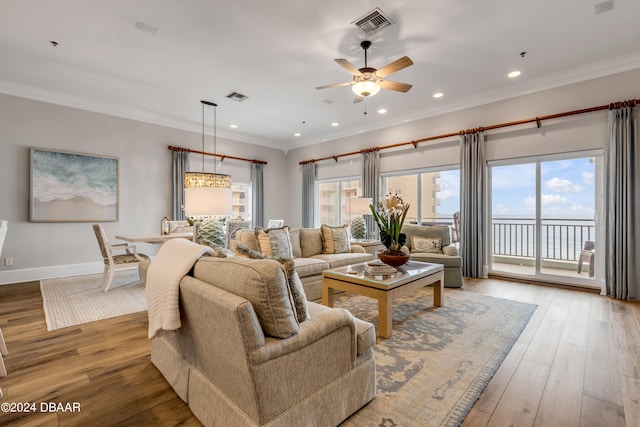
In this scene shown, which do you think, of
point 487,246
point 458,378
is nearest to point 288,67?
point 458,378

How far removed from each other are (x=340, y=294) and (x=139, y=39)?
390 cm

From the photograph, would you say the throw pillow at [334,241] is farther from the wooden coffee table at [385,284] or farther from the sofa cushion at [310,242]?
the wooden coffee table at [385,284]

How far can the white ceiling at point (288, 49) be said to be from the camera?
2828 mm

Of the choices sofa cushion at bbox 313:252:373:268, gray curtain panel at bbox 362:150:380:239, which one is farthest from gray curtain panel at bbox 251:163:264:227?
sofa cushion at bbox 313:252:373:268

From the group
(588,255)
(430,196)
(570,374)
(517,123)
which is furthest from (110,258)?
(588,255)

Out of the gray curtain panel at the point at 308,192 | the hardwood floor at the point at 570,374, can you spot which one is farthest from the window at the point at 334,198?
the hardwood floor at the point at 570,374

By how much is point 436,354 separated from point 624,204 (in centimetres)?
359

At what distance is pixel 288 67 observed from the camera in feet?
12.9

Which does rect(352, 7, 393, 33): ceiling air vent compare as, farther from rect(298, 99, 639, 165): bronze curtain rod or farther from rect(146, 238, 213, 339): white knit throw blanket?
rect(298, 99, 639, 165): bronze curtain rod

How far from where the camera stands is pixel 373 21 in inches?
115

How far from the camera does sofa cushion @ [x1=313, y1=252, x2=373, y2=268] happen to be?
4.11 m

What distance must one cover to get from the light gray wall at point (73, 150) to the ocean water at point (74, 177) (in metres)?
0.13

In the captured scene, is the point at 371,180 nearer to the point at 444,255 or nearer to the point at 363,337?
the point at 444,255

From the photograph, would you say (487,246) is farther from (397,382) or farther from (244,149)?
(244,149)
